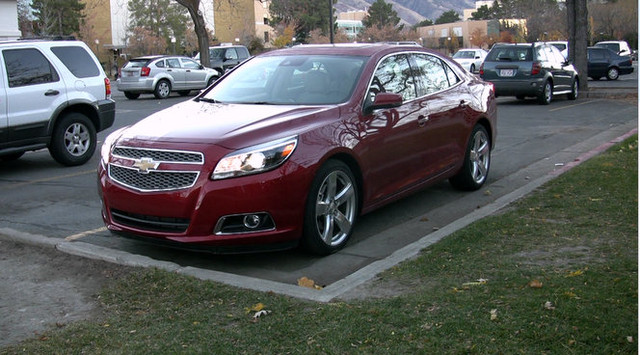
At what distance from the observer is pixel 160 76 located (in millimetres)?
28016

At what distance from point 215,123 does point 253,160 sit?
684 millimetres

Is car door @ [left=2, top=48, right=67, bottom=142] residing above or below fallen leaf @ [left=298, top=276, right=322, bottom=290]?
above

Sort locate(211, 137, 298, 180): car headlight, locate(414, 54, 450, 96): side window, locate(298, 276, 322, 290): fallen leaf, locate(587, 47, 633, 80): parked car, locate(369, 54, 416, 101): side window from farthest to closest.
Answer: locate(587, 47, 633, 80): parked car, locate(414, 54, 450, 96): side window, locate(369, 54, 416, 101): side window, locate(211, 137, 298, 180): car headlight, locate(298, 276, 322, 290): fallen leaf

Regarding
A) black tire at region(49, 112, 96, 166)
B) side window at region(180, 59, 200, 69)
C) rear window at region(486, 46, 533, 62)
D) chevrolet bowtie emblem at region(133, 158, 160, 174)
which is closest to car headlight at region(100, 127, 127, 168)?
chevrolet bowtie emblem at region(133, 158, 160, 174)

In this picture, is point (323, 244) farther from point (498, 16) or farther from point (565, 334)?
point (498, 16)

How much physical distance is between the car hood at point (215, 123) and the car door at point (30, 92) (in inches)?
169

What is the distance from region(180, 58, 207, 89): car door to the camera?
2914 centimetres

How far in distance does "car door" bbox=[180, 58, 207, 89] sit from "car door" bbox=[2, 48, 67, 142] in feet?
60.5

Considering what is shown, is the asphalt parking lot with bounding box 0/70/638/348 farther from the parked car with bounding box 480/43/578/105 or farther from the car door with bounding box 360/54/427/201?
the parked car with bounding box 480/43/578/105

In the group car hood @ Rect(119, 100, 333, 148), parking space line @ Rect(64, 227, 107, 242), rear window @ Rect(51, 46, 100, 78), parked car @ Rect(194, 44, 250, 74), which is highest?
parked car @ Rect(194, 44, 250, 74)

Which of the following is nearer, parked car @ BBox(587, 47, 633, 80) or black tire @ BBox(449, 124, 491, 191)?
black tire @ BBox(449, 124, 491, 191)

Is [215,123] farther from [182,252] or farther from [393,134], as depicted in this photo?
[393,134]

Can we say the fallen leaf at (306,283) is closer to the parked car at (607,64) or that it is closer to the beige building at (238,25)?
the parked car at (607,64)

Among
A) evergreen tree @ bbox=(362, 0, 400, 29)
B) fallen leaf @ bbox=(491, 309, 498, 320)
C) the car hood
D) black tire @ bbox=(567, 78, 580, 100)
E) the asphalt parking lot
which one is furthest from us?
evergreen tree @ bbox=(362, 0, 400, 29)
